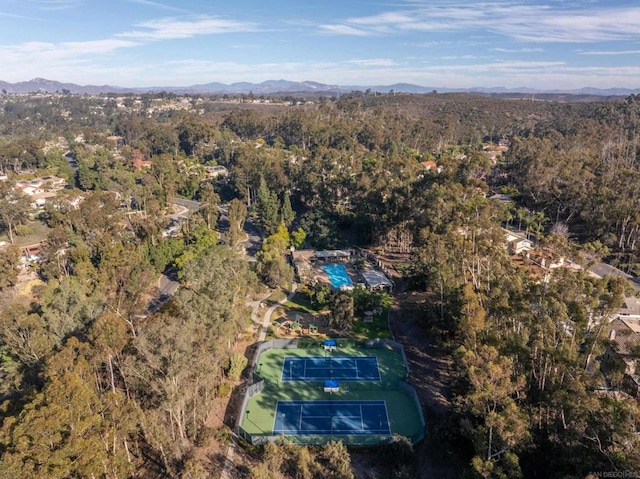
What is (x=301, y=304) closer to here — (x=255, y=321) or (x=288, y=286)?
(x=288, y=286)

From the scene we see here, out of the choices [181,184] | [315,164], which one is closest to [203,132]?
[181,184]

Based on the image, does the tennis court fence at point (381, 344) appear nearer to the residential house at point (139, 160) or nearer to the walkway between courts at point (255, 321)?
the walkway between courts at point (255, 321)

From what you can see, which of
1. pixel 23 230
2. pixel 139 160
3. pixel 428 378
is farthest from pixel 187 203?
pixel 428 378

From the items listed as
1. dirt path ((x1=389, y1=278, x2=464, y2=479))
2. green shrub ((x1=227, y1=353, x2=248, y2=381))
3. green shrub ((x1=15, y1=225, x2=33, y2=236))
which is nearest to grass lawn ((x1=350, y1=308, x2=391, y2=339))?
dirt path ((x1=389, y1=278, x2=464, y2=479))

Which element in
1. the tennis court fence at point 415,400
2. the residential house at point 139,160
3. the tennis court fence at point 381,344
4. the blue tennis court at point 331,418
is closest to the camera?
the tennis court fence at point 415,400

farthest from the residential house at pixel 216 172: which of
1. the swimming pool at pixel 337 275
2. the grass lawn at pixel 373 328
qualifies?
the grass lawn at pixel 373 328

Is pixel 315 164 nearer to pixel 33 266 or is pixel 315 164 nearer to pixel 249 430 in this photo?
pixel 33 266
